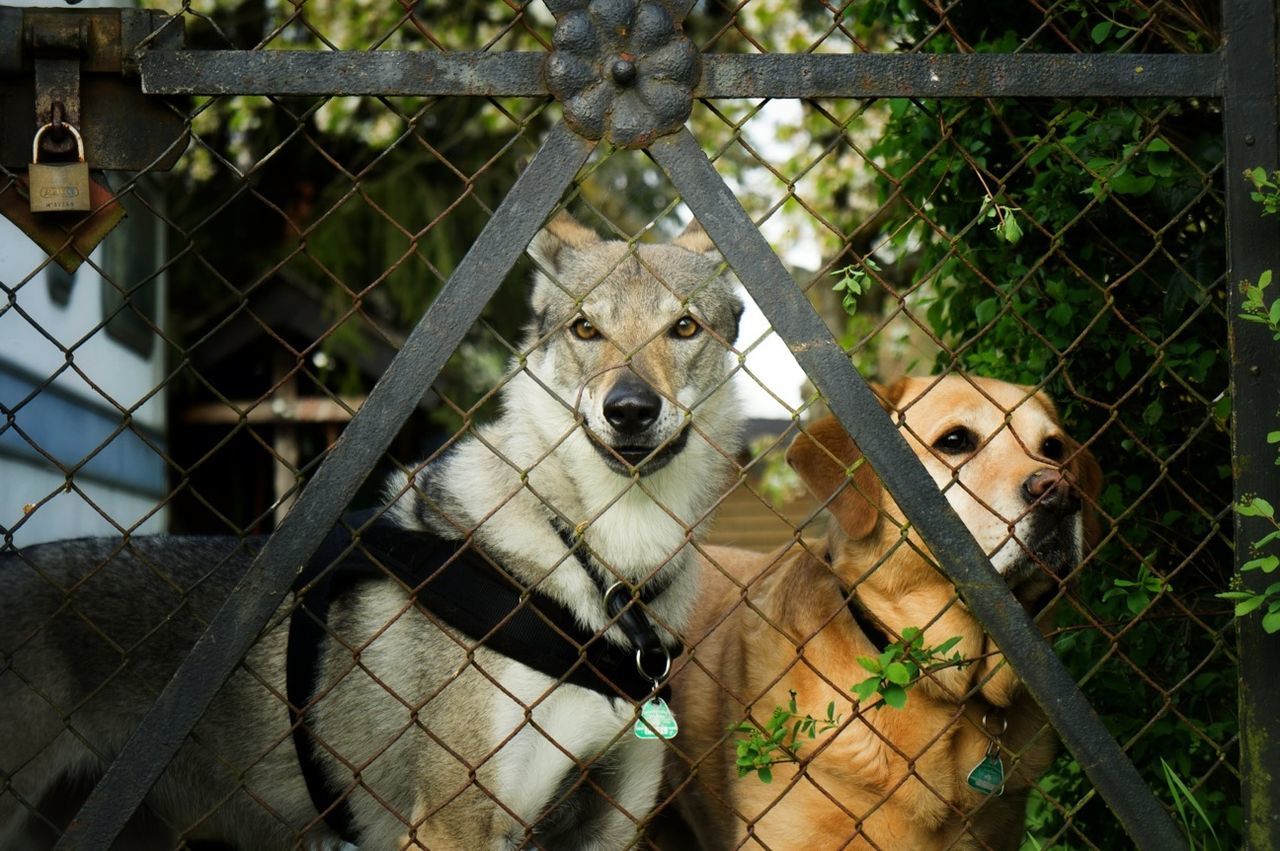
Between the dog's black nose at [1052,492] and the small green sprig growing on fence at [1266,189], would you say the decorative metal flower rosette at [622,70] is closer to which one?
the small green sprig growing on fence at [1266,189]

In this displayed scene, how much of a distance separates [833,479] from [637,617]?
688 millimetres

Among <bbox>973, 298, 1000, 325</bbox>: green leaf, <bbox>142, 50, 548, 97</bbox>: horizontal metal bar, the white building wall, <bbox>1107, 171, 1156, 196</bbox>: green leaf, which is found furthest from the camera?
the white building wall

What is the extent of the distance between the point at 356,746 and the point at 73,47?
187cm

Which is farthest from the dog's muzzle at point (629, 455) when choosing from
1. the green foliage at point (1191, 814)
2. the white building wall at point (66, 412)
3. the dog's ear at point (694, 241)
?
the green foliage at point (1191, 814)

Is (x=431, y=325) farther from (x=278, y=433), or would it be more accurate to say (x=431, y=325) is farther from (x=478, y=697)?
(x=278, y=433)

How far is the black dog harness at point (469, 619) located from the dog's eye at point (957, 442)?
875 millimetres

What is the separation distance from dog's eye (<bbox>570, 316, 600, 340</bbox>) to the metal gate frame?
4.88 feet

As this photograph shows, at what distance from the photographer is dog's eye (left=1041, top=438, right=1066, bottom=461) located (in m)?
3.32

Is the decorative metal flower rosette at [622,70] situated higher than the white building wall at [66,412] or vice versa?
the white building wall at [66,412]

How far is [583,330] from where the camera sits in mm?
3699

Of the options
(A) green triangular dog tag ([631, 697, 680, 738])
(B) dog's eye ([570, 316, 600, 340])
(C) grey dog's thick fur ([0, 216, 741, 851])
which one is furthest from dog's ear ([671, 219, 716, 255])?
(A) green triangular dog tag ([631, 697, 680, 738])

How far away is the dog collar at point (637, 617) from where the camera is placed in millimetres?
2910

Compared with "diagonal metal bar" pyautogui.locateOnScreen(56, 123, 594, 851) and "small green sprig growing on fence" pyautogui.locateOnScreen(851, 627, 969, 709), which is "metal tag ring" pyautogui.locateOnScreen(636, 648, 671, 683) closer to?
"small green sprig growing on fence" pyautogui.locateOnScreen(851, 627, 969, 709)

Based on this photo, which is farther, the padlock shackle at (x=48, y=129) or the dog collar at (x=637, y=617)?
the dog collar at (x=637, y=617)
